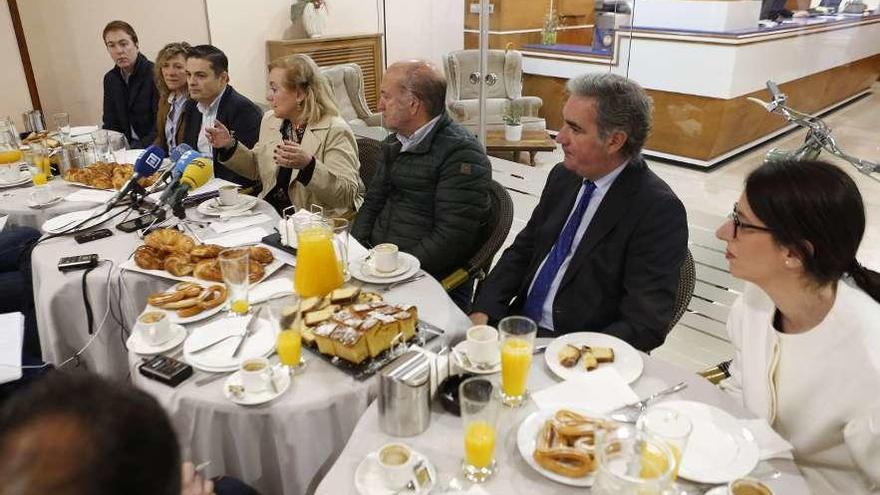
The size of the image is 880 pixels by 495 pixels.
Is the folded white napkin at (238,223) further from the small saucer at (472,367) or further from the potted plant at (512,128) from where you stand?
the potted plant at (512,128)

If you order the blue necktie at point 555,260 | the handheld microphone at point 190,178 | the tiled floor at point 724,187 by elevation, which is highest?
the handheld microphone at point 190,178

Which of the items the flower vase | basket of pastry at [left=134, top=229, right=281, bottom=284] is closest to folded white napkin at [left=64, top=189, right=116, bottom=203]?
basket of pastry at [left=134, top=229, right=281, bottom=284]

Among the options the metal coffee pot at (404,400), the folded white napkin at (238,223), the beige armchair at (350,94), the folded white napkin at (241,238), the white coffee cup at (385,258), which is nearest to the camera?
the metal coffee pot at (404,400)

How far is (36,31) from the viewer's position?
5102 millimetres

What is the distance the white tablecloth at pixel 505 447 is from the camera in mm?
1098

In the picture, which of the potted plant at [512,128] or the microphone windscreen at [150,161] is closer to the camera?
the microphone windscreen at [150,161]

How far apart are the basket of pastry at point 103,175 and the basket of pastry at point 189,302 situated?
124cm

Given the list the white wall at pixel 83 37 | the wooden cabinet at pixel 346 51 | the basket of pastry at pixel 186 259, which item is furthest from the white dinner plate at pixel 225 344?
the wooden cabinet at pixel 346 51

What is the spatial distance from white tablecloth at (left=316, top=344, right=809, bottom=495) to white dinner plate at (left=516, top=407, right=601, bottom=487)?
15 mm

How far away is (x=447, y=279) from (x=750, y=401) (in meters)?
1.20

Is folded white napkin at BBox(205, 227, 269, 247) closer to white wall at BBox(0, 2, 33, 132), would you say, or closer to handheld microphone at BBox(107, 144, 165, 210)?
handheld microphone at BBox(107, 144, 165, 210)

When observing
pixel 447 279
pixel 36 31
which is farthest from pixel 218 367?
pixel 36 31

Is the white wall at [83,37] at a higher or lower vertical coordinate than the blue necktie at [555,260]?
higher

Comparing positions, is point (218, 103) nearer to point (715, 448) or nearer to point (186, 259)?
point (186, 259)
